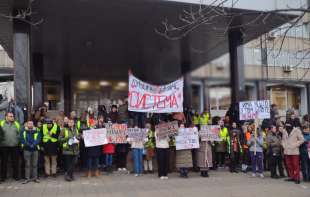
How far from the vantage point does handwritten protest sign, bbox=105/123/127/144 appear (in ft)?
46.6

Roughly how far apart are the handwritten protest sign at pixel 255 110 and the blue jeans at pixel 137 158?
4468 mm

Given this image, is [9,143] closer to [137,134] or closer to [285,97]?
[137,134]

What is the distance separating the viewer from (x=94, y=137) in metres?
13.7

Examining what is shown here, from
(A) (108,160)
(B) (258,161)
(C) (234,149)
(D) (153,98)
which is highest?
(D) (153,98)

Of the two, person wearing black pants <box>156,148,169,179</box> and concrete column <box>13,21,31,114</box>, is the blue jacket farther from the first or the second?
person wearing black pants <box>156,148,169,179</box>

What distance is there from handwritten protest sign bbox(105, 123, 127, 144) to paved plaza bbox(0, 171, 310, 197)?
1.25m

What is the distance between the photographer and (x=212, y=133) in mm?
14070

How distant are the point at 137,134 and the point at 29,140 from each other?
3572mm

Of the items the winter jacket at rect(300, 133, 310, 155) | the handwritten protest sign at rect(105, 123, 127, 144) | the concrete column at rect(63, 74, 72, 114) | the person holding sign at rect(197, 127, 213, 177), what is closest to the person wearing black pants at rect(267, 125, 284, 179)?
the winter jacket at rect(300, 133, 310, 155)

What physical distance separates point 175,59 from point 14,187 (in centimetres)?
1612

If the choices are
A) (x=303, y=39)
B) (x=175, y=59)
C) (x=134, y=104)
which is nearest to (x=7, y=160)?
(x=134, y=104)

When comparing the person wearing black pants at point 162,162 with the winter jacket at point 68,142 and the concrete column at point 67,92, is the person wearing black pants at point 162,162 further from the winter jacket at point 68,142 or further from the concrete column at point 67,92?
the concrete column at point 67,92

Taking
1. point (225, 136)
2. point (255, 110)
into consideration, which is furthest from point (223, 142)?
point (255, 110)

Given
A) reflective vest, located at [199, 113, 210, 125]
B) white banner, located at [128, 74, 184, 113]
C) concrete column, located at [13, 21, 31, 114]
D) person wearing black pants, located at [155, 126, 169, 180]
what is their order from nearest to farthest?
person wearing black pants, located at [155, 126, 169, 180] < white banner, located at [128, 74, 184, 113] < concrete column, located at [13, 21, 31, 114] < reflective vest, located at [199, 113, 210, 125]
